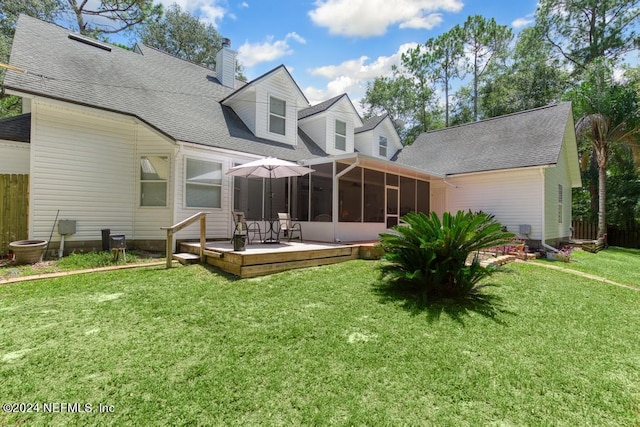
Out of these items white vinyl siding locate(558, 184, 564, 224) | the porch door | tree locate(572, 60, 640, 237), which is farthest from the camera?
white vinyl siding locate(558, 184, 564, 224)

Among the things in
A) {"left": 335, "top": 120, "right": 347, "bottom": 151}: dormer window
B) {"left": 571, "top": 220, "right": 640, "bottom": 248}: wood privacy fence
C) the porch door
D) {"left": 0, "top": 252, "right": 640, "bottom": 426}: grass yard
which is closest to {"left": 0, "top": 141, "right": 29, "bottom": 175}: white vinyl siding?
{"left": 0, "top": 252, "right": 640, "bottom": 426}: grass yard

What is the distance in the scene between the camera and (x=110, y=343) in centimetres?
305

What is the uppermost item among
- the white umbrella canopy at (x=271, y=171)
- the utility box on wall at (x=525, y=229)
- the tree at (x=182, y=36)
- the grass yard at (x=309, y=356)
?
the tree at (x=182, y=36)

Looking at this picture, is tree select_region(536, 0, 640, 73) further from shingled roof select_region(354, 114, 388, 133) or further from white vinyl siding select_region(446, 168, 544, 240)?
white vinyl siding select_region(446, 168, 544, 240)

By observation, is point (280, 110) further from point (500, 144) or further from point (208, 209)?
point (500, 144)

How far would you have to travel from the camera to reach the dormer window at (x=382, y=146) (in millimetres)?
17047

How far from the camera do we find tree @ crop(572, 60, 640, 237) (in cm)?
1257

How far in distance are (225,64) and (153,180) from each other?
25.1 feet

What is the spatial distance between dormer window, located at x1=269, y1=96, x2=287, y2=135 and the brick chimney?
3.14 m

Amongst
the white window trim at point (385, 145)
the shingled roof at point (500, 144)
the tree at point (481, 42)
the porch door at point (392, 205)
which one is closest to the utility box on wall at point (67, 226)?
the porch door at point (392, 205)

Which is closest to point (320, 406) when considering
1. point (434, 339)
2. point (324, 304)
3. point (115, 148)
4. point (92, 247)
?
point (434, 339)

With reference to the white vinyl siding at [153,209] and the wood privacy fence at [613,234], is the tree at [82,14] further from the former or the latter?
the wood privacy fence at [613,234]

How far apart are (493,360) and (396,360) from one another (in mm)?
991

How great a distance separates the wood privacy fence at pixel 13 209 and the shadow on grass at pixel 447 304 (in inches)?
327
